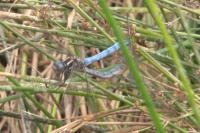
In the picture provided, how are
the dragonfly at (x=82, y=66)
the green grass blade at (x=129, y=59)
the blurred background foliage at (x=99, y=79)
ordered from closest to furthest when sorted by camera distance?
the green grass blade at (x=129, y=59), the dragonfly at (x=82, y=66), the blurred background foliage at (x=99, y=79)

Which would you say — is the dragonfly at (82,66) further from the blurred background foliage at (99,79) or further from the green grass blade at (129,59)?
the green grass blade at (129,59)

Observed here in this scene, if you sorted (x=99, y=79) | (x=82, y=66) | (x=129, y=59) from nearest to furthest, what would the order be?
(x=129, y=59) < (x=82, y=66) < (x=99, y=79)

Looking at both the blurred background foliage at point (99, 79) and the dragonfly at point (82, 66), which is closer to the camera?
the dragonfly at point (82, 66)

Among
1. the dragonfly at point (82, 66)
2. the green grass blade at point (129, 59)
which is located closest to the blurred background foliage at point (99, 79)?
the dragonfly at point (82, 66)

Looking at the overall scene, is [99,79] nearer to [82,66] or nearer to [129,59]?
[82,66]

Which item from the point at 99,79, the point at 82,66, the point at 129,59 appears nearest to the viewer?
the point at 129,59

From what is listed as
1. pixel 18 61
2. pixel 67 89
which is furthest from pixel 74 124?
pixel 18 61

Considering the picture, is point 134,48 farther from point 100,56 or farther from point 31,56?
point 31,56

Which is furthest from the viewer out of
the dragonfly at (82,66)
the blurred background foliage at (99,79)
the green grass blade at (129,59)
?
the blurred background foliage at (99,79)

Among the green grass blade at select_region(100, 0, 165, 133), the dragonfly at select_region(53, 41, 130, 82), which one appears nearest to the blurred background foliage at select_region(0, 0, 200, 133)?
the dragonfly at select_region(53, 41, 130, 82)

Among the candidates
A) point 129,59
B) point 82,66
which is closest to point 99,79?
point 82,66

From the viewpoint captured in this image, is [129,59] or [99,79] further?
[99,79]
